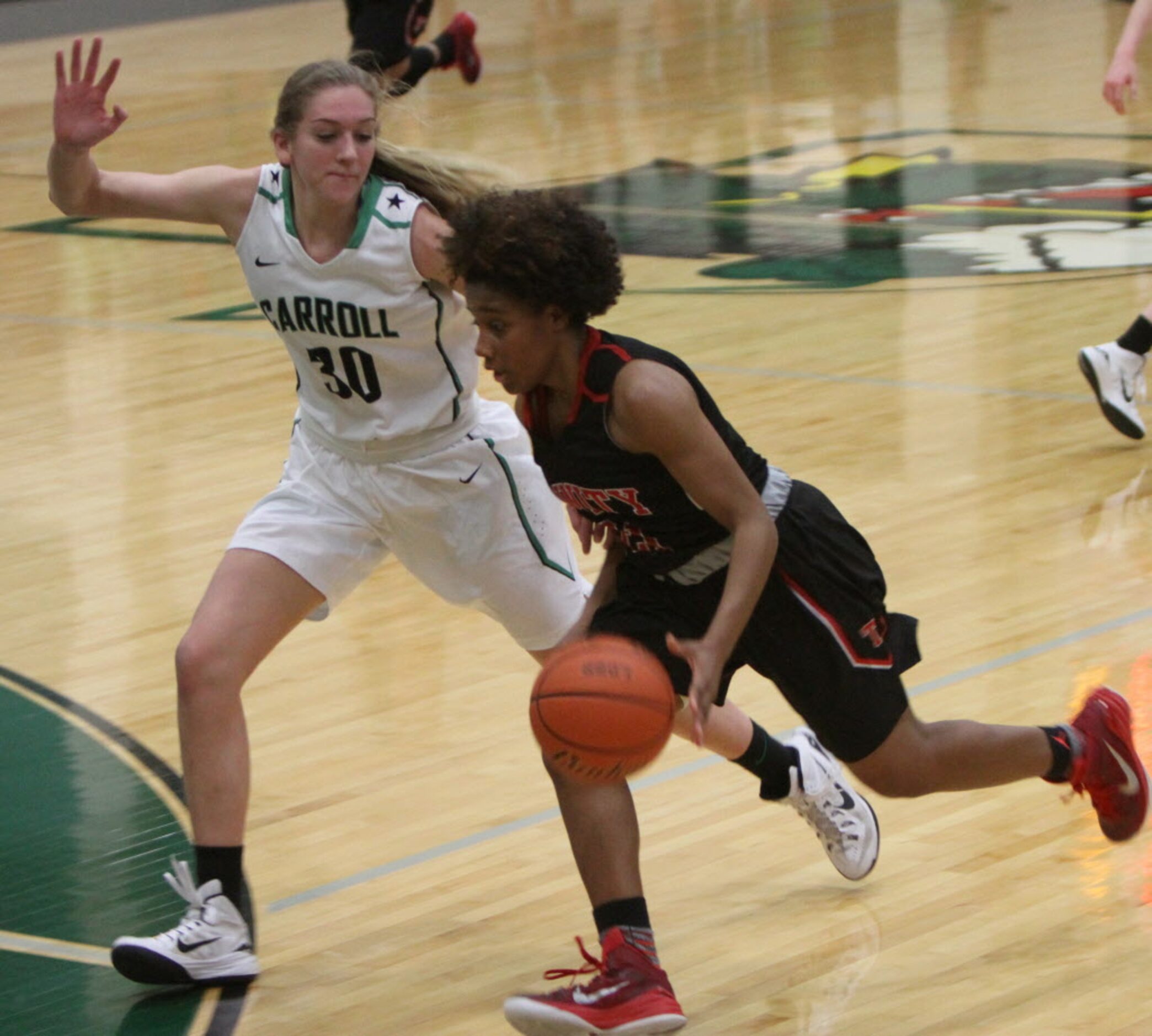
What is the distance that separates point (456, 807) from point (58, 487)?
127 inches

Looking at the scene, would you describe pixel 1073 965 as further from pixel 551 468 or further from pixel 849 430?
pixel 849 430

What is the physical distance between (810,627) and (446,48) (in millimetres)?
11785

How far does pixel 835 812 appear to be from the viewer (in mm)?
3887

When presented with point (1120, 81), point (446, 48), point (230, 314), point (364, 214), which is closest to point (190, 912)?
point (364, 214)

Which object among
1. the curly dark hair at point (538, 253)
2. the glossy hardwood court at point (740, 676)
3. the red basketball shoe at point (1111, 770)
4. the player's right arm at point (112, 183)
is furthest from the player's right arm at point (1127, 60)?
the curly dark hair at point (538, 253)

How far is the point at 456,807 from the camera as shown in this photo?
443 centimetres

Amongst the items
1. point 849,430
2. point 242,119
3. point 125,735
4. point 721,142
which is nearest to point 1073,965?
point 125,735

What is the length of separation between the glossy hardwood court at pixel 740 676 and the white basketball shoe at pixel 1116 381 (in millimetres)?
109

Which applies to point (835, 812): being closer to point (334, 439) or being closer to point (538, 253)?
point (334, 439)

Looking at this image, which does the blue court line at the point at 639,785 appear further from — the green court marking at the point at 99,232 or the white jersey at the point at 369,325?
the green court marking at the point at 99,232

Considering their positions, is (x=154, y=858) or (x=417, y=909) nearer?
(x=417, y=909)

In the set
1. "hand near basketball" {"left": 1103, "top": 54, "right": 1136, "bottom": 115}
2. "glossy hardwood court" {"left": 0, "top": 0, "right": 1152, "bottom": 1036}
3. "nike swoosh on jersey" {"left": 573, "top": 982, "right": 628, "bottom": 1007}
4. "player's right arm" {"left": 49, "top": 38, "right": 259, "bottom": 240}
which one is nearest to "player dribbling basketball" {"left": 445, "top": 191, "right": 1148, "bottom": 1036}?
"nike swoosh on jersey" {"left": 573, "top": 982, "right": 628, "bottom": 1007}

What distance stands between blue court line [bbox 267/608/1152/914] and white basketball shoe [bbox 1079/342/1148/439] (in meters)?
1.62

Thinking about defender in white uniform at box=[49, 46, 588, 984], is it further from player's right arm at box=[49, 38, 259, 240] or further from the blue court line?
the blue court line
